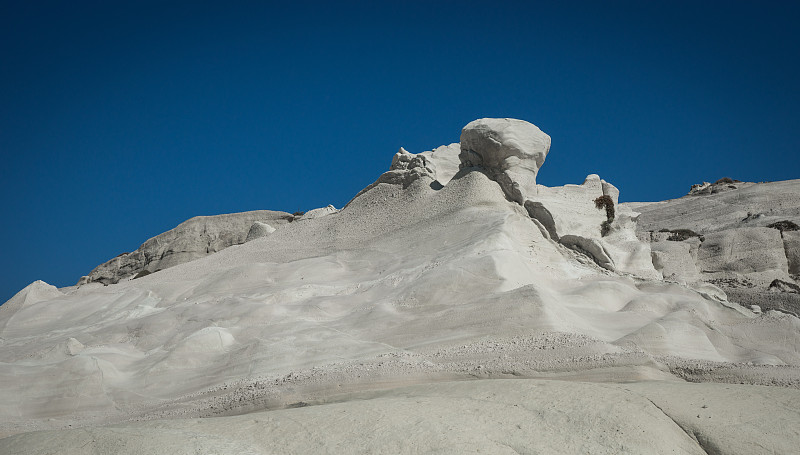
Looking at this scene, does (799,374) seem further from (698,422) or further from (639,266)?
(639,266)

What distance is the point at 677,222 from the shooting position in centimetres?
2739

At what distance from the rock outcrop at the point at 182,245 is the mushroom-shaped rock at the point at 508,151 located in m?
13.7

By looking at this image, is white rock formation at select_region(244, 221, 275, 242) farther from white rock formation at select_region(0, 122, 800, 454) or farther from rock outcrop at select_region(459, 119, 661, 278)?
rock outcrop at select_region(459, 119, 661, 278)

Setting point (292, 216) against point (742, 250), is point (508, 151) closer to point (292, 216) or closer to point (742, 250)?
point (742, 250)

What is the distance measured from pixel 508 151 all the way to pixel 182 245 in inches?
699

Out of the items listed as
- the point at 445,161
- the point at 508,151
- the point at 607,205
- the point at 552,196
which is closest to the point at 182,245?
the point at 445,161

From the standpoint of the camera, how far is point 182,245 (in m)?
29.7

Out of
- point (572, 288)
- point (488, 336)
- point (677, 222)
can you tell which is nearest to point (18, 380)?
point (488, 336)

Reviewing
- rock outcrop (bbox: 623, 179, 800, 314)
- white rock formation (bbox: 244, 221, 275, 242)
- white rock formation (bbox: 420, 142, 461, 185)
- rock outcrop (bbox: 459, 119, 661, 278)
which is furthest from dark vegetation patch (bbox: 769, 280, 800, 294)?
white rock formation (bbox: 244, 221, 275, 242)

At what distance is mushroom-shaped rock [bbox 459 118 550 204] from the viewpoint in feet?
60.9

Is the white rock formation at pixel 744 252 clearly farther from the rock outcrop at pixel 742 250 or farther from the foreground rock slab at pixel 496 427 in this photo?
the foreground rock slab at pixel 496 427

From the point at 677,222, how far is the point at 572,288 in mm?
16165

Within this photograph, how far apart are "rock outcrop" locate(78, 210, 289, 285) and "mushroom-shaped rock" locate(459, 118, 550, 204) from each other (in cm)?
1365

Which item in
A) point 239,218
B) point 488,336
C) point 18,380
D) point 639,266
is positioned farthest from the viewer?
point 239,218
